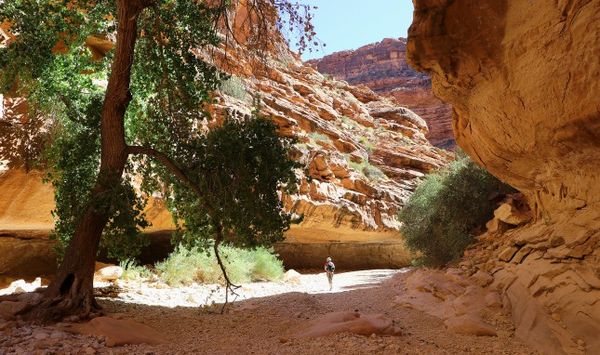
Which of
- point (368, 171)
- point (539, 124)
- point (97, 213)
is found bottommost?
point (97, 213)

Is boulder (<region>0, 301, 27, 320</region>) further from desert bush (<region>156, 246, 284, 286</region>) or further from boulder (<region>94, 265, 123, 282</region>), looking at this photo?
boulder (<region>94, 265, 123, 282</region>)

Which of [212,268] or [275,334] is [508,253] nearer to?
[275,334]

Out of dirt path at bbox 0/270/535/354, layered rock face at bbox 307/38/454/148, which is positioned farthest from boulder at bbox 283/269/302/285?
layered rock face at bbox 307/38/454/148

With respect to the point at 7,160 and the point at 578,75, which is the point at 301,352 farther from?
the point at 7,160

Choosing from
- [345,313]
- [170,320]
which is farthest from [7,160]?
[345,313]

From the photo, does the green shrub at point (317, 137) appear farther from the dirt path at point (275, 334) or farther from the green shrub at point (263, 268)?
the dirt path at point (275, 334)

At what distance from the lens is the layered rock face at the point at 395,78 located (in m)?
46.8

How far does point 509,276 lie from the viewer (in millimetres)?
7684

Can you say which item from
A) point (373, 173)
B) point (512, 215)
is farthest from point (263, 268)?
point (512, 215)

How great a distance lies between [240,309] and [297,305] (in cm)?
120

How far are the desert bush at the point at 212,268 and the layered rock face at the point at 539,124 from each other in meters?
7.41

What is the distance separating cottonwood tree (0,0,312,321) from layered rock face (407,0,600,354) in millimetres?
2968

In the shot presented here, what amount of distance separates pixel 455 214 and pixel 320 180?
6330 mm

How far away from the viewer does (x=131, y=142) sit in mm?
9539
